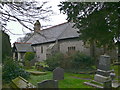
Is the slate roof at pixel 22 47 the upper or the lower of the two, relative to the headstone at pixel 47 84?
upper

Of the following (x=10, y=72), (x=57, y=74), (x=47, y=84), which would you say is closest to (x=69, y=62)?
(x=57, y=74)

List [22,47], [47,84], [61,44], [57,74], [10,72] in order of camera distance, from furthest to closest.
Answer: [22,47] → [61,44] → [57,74] → [10,72] → [47,84]

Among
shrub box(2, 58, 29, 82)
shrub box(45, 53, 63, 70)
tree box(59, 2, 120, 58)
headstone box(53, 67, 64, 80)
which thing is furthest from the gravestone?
shrub box(45, 53, 63, 70)

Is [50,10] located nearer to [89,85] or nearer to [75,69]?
[89,85]

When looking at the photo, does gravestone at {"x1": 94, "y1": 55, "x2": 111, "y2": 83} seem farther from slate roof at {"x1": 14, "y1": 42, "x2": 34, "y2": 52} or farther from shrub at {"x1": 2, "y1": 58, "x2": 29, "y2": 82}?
slate roof at {"x1": 14, "y1": 42, "x2": 34, "y2": 52}

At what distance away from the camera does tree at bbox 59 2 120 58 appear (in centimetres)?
1194

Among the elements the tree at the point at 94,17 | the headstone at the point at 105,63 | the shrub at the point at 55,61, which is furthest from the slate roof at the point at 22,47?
the headstone at the point at 105,63

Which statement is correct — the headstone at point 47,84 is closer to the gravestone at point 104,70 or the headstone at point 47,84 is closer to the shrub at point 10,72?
the shrub at point 10,72

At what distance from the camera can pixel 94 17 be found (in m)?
12.1

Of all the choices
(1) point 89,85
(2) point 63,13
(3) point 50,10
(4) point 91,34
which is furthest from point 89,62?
(3) point 50,10

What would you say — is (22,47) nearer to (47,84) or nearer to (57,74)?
(57,74)

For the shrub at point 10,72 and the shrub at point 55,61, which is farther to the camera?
the shrub at point 55,61

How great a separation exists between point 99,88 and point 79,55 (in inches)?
398

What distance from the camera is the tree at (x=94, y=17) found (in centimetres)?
1194
